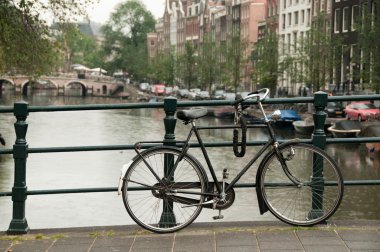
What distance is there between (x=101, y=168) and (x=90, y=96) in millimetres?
82709

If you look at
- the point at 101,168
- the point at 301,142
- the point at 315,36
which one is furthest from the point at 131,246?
the point at 315,36

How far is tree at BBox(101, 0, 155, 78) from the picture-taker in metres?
105

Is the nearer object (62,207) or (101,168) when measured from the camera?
(62,207)

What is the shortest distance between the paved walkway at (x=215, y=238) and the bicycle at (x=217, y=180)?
0.39 feet

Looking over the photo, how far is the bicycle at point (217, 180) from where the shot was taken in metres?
5.32

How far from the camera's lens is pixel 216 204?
17.6 feet

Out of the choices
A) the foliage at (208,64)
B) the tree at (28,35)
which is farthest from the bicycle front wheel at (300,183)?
the foliage at (208,64)

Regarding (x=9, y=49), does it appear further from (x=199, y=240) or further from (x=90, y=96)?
(x=90, y=96)

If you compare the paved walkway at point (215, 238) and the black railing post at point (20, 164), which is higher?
the black railing post at point (20, 164)

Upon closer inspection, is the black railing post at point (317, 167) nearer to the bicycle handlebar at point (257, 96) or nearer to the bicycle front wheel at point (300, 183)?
the bicycle front wheel at point (300, 183)

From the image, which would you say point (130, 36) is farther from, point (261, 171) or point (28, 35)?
point (261, 171)

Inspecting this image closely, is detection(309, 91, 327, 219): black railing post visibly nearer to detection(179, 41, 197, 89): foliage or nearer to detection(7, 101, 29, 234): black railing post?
detection(7, 101, 29, 234): black railing post

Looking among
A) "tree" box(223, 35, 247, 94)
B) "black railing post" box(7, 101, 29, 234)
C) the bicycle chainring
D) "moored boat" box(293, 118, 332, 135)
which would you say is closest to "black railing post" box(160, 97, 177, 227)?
the bicycle chainring

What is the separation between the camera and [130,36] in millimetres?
→ 108250
